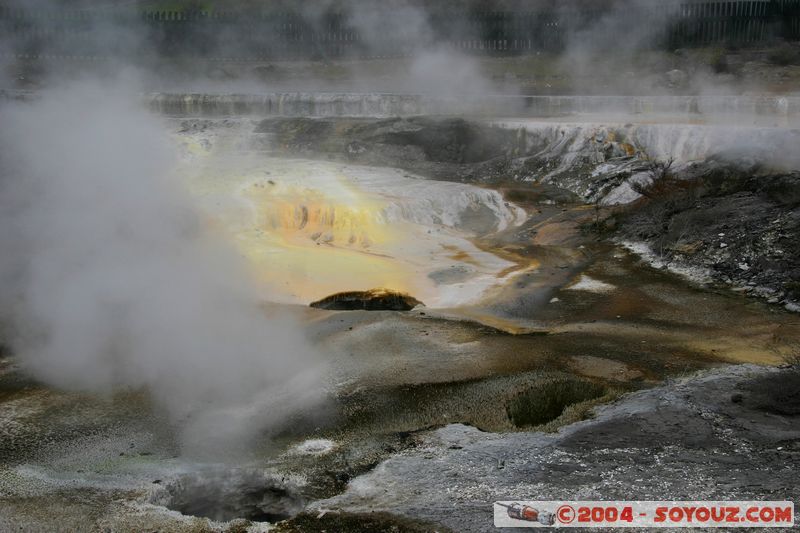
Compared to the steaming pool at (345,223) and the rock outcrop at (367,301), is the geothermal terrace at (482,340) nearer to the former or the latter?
the steaming pool at (345,223)

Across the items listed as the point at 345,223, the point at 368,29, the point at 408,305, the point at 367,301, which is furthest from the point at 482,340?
the point at 368,29

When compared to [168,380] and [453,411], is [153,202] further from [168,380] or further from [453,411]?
[453,411]

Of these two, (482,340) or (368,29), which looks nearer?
(482,340)

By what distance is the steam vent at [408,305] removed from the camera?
3.77 m

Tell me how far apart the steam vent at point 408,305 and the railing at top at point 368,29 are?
1030 millimetres

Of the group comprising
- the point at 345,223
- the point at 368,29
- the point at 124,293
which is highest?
the point at 368,29

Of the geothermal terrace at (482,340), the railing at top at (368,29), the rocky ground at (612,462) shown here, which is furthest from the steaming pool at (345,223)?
the railing at top at (368,29)

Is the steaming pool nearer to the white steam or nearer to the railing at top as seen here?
the white steam

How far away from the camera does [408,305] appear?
716cm

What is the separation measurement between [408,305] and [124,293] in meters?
2.61

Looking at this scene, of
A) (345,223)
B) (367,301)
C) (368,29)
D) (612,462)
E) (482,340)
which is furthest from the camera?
(368,29)

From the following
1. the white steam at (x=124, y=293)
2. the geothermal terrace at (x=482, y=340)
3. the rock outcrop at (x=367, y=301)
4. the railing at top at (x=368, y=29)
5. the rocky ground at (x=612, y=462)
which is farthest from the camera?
the railing at top at (x=368, y=29)

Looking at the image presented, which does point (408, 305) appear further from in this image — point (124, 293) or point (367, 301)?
point (124, 293)

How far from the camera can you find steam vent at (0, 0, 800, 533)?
3.77 meters
